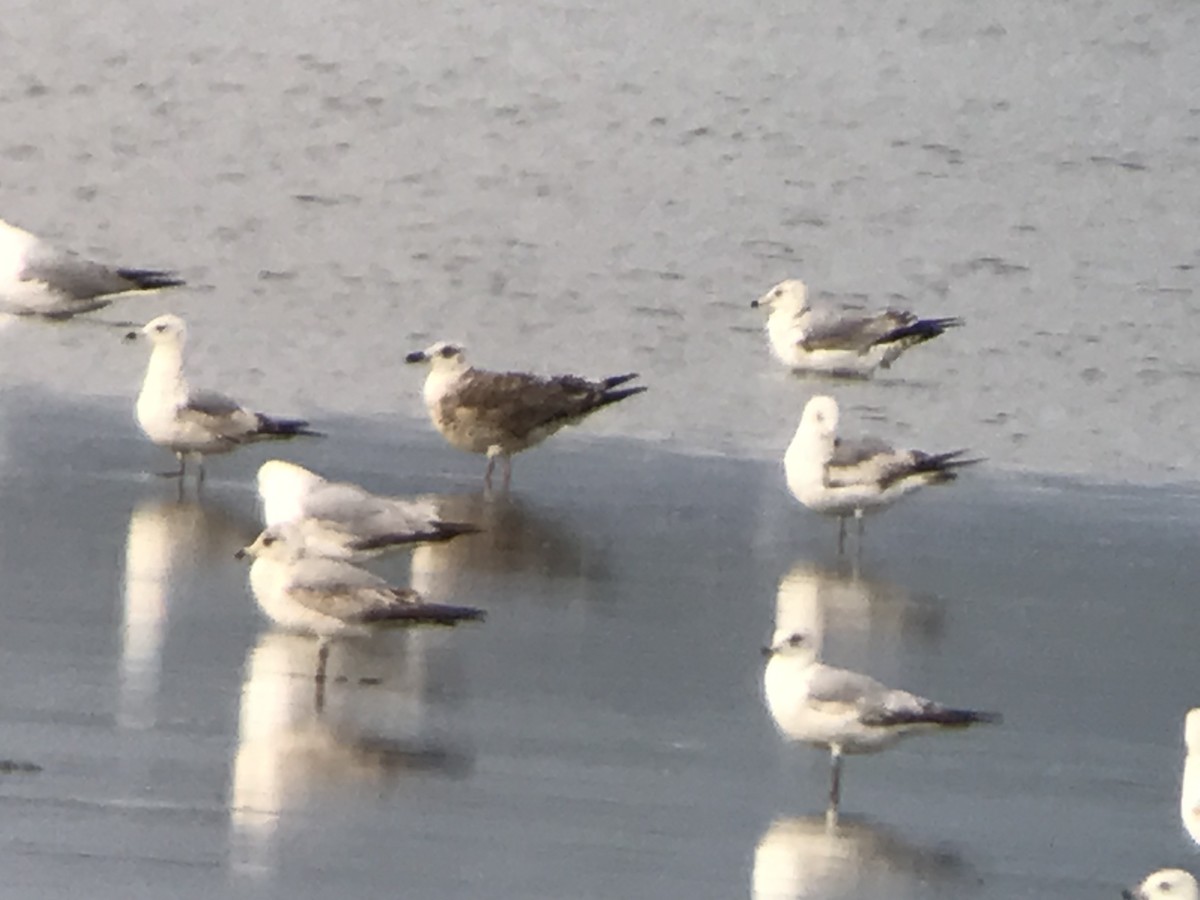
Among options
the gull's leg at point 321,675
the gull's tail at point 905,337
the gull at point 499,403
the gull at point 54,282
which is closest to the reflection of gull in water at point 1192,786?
the gull's leg at point 321,675

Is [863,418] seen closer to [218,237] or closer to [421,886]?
[218,237]

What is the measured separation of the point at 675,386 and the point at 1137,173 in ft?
30.6

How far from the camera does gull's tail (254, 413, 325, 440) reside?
11.6m

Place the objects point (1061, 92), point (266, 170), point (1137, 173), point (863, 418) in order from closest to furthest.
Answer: point (863, 418), point (266, 170), point (1137, 173), point (1061, 92)

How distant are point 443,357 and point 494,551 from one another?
2.24m

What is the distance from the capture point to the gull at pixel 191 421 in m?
11.3

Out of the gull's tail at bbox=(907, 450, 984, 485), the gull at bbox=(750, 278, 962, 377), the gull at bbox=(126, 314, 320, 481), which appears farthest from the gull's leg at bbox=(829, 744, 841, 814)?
the gull at bbox=(750, 278, 962, 377)

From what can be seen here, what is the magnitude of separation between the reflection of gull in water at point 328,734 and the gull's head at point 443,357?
3.52 meters

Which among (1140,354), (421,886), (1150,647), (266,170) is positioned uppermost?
(266,170)

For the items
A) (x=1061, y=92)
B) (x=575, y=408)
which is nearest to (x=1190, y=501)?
(x=575, y=408)

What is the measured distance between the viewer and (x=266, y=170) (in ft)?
68.7

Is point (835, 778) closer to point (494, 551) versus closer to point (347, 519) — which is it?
point (347, 519)

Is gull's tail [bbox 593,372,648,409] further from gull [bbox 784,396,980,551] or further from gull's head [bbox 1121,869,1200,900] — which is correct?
gull's head [bbox 1121,869,1200,900]

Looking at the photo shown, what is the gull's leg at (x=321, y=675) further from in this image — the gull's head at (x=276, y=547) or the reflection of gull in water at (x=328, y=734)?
the gull's head at (x=276, y=547)
